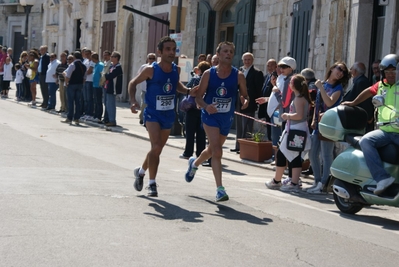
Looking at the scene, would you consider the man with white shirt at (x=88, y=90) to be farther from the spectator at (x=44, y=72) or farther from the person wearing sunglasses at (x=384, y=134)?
the person wearing sunglasses at (x=384, y=134)

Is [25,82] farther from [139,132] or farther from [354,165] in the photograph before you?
[354,165]

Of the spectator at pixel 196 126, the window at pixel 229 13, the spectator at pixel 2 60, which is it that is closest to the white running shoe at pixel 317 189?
the spectator at pixel 196 126

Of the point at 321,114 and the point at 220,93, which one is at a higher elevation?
the point at 220,93

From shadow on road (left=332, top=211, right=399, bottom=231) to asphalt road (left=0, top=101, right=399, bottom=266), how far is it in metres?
0.01

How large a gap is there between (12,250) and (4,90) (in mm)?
26344

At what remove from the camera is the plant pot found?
597 inches

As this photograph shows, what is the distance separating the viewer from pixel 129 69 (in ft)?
108

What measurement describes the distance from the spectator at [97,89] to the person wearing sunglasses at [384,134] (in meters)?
13.0

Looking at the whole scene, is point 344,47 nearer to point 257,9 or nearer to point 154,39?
point 257,9

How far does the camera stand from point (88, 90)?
22.3 metres

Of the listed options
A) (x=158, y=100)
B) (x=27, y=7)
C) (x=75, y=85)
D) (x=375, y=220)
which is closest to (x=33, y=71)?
(x=75, y=85)

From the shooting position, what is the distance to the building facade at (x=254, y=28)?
16.0 m

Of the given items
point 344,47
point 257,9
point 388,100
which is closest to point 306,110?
point 388,100

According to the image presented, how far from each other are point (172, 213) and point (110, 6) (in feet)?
90.4
